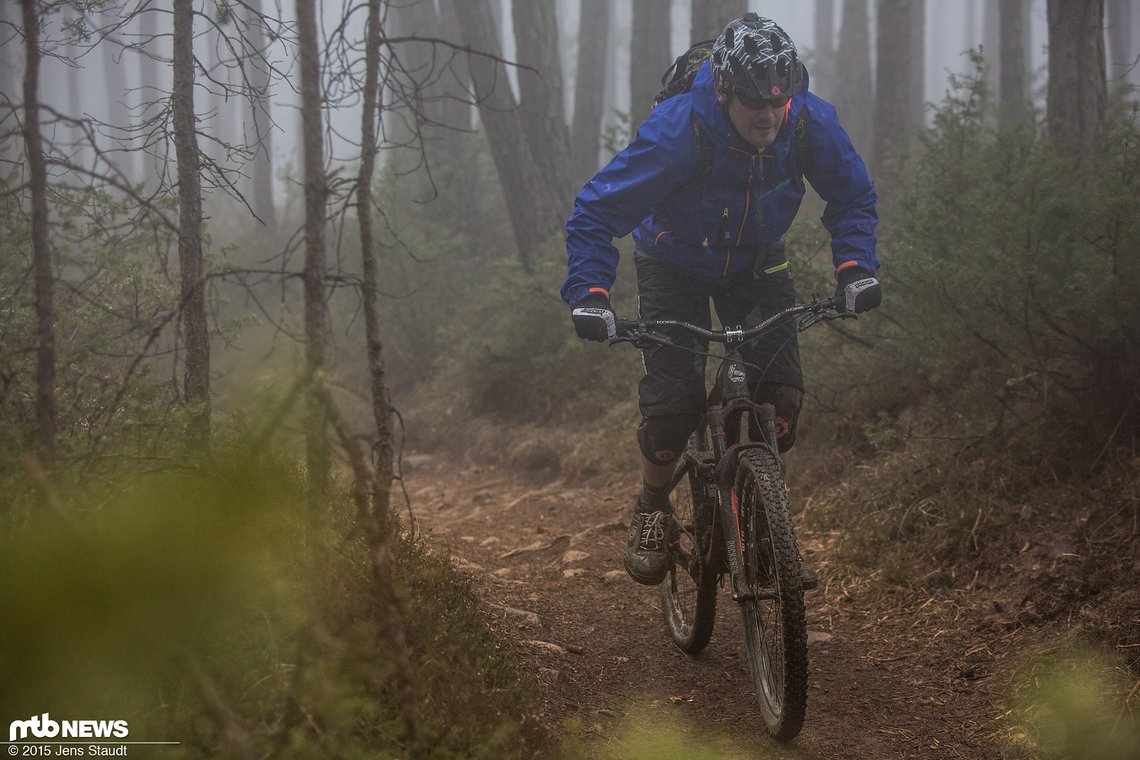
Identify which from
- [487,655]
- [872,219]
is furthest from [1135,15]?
[487,655]

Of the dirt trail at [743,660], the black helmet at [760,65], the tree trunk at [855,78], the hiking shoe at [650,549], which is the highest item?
the tree trunk at [855,78]

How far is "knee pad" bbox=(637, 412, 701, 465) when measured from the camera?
416 centimetres

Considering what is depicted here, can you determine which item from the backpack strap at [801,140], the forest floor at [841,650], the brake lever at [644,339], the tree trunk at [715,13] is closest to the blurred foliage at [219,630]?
the forest floor at [841,650]

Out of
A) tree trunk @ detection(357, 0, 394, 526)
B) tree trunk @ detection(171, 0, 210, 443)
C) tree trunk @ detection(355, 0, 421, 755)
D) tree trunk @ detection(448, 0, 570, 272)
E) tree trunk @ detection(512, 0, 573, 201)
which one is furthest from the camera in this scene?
tree trunk @ detection(512, 0, 573, 201)

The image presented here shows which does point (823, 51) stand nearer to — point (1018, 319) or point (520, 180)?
point (520, 180)

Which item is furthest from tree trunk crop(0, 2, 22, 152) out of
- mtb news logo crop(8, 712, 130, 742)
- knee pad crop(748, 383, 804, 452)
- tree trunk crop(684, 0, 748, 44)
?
tree trunk crop(684, 0, 748, 44)

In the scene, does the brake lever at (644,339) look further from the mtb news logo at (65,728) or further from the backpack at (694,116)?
the mtb news logo at (65,728)

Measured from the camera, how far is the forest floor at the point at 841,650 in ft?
12.0

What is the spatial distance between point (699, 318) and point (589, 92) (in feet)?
42.1

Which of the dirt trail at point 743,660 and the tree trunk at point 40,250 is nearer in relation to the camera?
the tree trunk at point 40,250

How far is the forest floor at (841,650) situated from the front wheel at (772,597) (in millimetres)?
198

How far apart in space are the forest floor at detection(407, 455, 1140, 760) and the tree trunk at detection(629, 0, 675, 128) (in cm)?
903

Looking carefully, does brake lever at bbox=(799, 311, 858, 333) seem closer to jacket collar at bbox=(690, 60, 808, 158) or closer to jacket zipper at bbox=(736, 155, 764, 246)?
jacket zipper at bbox=(736, 155, 764, 246)

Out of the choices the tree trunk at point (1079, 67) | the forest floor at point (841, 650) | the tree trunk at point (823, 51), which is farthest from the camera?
the tree trunk at point (823, 51)
